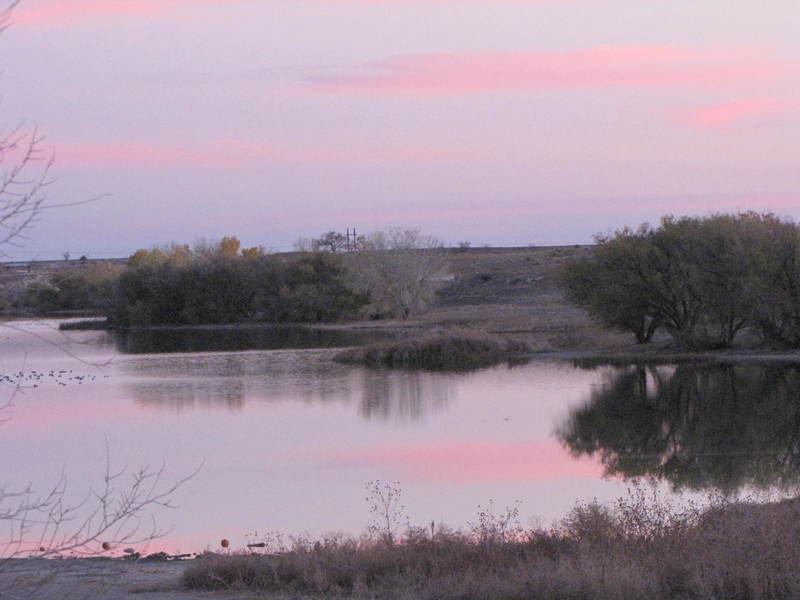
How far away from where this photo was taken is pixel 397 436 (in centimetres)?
2559

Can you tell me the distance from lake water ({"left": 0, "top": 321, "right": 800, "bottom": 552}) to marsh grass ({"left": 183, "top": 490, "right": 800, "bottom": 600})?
3508 millimetres

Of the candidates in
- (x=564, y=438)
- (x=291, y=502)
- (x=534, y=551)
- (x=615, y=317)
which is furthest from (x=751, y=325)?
(x=534, y=551)

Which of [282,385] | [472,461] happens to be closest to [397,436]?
[472,461]

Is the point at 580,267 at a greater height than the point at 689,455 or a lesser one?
greater

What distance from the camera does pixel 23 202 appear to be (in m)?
5.28

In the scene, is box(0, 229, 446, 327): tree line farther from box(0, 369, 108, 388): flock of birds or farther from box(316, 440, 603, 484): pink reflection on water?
box(316, 440, 603, 484): pink reflection on water

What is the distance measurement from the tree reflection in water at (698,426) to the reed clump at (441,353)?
7.20 meters

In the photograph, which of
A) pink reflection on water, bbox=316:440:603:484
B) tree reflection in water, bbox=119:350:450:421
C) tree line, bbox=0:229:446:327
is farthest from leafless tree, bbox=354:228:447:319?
pink reflection on water, bbox=316:440:603:484

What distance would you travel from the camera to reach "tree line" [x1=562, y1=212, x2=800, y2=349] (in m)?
39.8

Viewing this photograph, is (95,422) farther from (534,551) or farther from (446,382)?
(534,551)

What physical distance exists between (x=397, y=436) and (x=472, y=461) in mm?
4037

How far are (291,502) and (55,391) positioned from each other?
20468 mm

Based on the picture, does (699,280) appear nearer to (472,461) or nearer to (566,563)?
(472,461)

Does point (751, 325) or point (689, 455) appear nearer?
point (689, 455)
